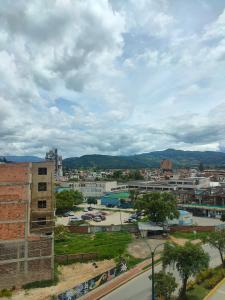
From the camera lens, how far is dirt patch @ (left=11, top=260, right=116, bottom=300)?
3875 centimetres

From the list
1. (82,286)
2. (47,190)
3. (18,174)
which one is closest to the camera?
(82,286)

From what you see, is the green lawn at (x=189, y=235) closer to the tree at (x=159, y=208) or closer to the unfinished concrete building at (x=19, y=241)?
the tree at (x=159, y=208)

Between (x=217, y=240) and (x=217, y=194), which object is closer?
(x=217, y=240)

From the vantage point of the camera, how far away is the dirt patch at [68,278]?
3875 cm

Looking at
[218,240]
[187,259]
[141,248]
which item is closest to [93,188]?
[141,248]

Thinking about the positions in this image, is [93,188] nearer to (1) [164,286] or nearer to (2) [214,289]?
(2) [214,289]

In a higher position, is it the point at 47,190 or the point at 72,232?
the point at 47,190

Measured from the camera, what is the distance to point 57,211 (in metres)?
104

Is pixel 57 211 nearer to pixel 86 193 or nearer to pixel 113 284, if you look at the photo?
pixel 86 193

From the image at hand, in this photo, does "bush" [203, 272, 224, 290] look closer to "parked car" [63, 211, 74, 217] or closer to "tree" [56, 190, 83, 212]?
"parked car" [63, 211, 74, 217]

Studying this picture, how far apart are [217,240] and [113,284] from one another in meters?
14.4

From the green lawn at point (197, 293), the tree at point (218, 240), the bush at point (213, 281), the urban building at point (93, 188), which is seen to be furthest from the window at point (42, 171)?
the urban building at point (93, 188)

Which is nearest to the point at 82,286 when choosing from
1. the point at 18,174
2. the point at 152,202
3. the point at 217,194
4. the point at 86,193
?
the point at 18,174

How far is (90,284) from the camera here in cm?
3875
